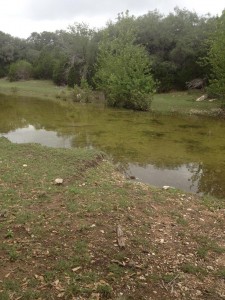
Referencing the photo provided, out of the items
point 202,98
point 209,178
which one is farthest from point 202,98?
point 209,178

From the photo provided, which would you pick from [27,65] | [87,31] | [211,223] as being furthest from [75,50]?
[211,223]

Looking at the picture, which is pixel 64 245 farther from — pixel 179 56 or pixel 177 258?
pixel 179 56

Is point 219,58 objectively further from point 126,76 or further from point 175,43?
point 175,43

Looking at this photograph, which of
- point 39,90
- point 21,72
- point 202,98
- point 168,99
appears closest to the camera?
point 202,98

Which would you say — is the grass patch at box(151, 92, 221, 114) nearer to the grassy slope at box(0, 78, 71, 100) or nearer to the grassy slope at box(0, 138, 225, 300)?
the grassy slope at box(0, 78, 71, 100)

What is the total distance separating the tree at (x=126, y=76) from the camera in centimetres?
3219

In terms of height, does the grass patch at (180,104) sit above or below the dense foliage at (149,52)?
below

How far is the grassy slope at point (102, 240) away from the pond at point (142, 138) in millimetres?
3022

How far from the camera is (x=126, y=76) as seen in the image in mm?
33062

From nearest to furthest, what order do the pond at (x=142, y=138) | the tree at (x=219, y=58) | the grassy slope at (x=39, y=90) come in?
the pond at (x=142, y=138), the tree at (x=219, y=58), the grassy slope at (x=39, y=90)

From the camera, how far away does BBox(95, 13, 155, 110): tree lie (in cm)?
3219

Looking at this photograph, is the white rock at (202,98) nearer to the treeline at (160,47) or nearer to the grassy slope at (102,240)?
the treeline at (160,47)

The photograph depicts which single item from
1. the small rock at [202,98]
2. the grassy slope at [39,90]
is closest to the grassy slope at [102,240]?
the small rock at [202,98]

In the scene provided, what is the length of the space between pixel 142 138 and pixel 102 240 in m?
13.4
